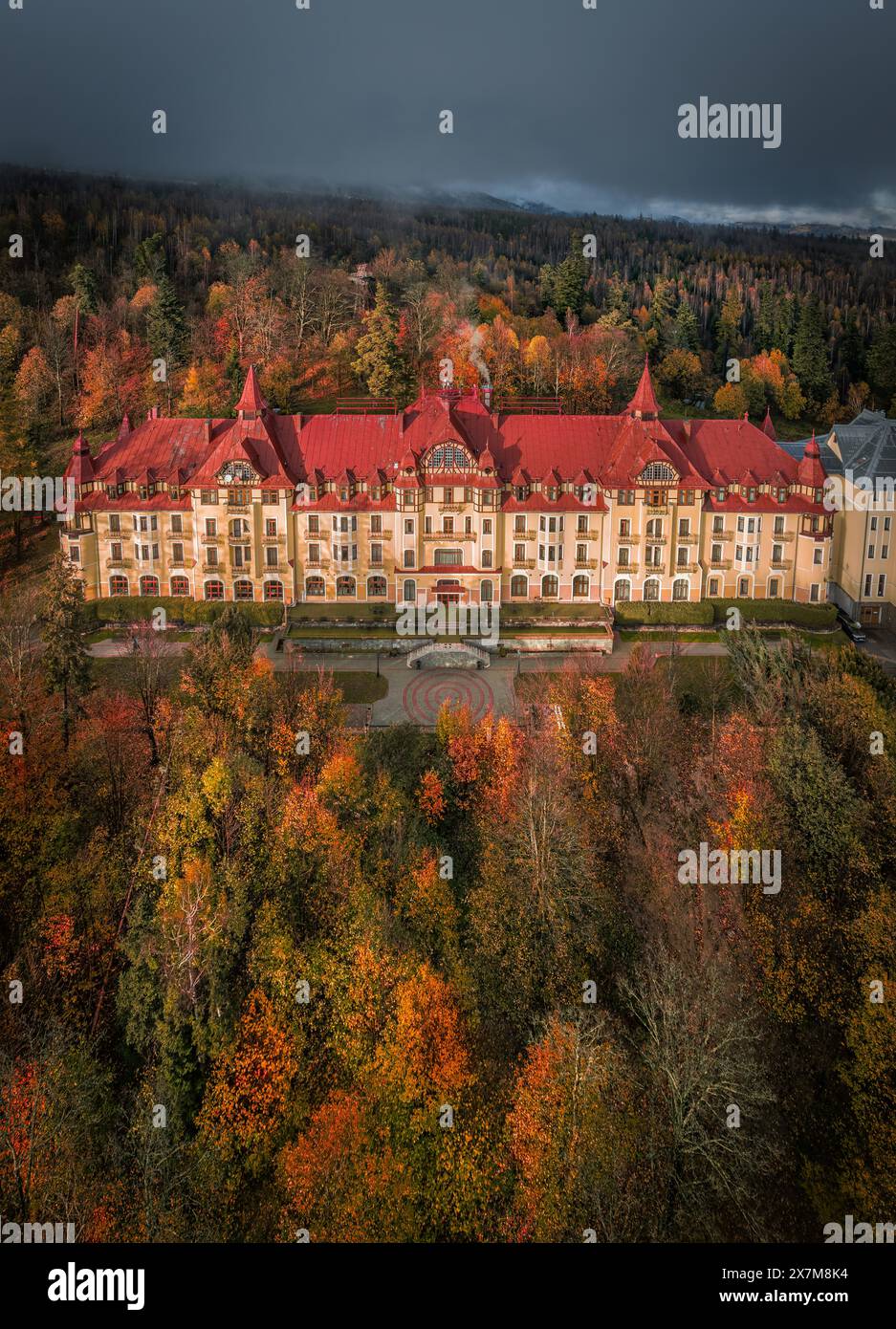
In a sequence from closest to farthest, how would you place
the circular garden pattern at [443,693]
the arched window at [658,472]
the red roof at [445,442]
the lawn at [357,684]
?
1. the circular garden pattern at [443,693]
2. the lawn at [357,684]
3. the arched window at [658,472]
4. the red roof at [445,442]

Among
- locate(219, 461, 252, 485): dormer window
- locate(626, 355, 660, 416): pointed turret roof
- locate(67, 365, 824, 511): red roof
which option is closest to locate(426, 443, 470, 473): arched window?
locate(67, 365, 824, 511): red roof

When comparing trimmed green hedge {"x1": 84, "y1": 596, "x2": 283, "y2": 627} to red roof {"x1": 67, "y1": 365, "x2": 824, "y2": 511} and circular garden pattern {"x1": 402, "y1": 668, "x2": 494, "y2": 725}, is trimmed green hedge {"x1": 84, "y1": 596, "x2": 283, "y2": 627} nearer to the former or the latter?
red roof {"x1": 67, "y1": 365, "x2": 824, "y2": 511}

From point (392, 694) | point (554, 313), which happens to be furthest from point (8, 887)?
point (554, 313)

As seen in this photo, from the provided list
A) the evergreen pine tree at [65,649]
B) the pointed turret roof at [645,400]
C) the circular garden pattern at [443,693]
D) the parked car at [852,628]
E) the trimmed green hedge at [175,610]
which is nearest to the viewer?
the evergreen pine tree at [65,649]

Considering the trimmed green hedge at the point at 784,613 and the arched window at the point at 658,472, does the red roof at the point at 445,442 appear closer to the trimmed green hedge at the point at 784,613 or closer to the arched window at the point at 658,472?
the arched window at the point at 658,472

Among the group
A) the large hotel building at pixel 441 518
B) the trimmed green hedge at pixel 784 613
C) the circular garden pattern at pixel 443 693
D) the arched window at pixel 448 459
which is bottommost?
the circular garden pattern at pixel 443 693

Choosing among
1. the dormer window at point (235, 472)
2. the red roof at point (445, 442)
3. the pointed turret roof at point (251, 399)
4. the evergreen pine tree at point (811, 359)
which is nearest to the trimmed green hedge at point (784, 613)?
the red roof at point (445, 442)
